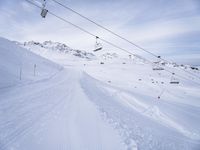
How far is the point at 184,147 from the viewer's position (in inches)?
351

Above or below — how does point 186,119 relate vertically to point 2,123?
below

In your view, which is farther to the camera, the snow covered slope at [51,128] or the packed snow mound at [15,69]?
the packed snow mound at [15,69]

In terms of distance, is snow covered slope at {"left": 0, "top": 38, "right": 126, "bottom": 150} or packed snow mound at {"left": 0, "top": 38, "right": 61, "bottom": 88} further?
packed snow mound at {"left": 0, "top": 38, "right": 61, "bottom": 88}

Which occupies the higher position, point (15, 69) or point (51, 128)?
point (15, 69)

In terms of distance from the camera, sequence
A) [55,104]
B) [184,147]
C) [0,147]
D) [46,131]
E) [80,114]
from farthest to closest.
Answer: [55,104] → [80,114] → [184,147] → [46,131] → [0,147]

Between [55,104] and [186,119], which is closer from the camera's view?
[55,104]

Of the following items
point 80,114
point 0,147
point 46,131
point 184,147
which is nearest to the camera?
point 0,147

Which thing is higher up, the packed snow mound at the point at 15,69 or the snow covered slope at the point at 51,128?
the packed snow mound at the point at 15,69

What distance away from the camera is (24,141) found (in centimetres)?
650

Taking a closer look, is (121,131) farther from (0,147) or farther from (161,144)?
(0,147)

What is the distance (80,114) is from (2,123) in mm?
3791

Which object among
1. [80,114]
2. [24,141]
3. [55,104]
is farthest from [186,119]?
[24,141]

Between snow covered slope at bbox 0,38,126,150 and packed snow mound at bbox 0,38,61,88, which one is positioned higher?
packed snow mound at bbox 0,38,61,88

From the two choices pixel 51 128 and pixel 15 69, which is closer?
pixel 51 128
